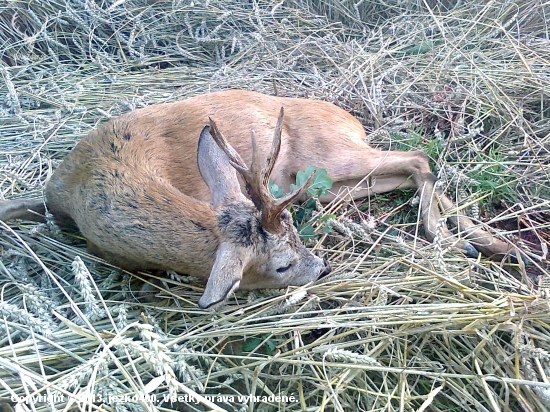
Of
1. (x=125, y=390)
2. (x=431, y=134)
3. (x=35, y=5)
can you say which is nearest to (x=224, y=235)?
(x=125, y=390)

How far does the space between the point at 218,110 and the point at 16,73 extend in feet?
9.19

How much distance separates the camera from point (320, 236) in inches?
141

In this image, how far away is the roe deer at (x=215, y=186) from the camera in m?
2.87

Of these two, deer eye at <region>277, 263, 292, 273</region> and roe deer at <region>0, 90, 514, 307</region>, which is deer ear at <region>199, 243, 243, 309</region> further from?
deer eye at <region>277, 263, 292, 273</region>

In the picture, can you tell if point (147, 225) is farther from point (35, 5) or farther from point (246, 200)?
point (35, 5)

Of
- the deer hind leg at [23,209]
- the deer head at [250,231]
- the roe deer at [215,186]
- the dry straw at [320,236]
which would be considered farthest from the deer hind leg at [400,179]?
the deer hind leg at [23,209]

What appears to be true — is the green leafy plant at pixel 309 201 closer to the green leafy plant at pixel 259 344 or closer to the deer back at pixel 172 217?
the deer back at pixel 172 217

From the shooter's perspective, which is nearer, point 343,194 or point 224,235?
point 224,235

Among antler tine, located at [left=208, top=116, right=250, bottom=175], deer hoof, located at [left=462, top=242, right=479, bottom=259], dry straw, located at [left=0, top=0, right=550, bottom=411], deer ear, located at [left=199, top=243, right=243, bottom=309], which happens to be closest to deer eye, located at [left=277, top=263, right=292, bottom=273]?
Answer: dry straw, located at [left=0, top=0, right=550, bottom=411]

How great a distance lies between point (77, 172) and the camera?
326 cm

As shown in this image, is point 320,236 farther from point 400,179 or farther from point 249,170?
point 249,170

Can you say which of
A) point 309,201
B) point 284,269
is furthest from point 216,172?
point 309,201

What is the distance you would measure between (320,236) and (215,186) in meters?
0.94

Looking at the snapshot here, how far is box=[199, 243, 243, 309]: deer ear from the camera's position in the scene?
248cm
